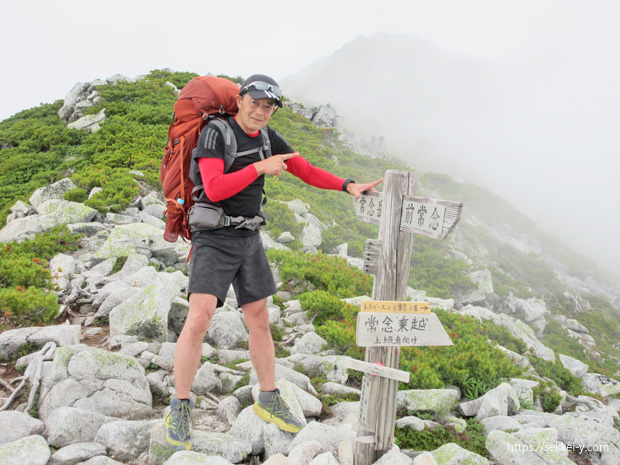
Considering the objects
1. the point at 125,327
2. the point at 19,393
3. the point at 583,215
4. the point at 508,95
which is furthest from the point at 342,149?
the point at 508,95

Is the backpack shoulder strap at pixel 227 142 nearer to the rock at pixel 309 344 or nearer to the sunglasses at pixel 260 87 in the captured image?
the sunglasses at pixel 260 87

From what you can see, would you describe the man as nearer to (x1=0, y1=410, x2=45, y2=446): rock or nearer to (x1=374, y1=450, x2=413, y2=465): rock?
(x1=374, y1=450, x2=413, y2=465): rock

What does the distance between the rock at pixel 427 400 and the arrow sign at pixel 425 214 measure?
2.21 meters

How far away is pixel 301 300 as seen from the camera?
688cm

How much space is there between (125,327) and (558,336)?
1275 cm

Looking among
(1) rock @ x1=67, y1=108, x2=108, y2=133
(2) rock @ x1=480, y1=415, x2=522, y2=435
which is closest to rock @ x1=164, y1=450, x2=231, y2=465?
(2) rock @ x1=480, y1=415, x2=522, y2=435

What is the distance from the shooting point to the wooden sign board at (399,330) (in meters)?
2.78

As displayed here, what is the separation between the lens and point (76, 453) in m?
2.71

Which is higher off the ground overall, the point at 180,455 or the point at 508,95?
the point at 508,95

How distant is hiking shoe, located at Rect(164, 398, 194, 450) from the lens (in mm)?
2788

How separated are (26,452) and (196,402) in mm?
1469

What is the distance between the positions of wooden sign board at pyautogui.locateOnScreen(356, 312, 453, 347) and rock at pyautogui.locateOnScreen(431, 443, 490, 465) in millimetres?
1129

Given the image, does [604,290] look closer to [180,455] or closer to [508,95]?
[180,455]

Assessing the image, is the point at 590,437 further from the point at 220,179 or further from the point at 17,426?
the point at 17,426
